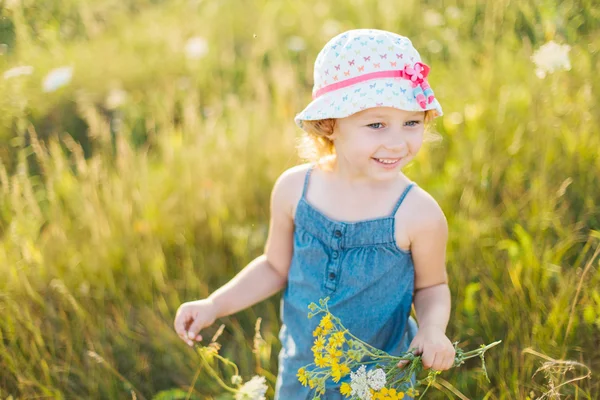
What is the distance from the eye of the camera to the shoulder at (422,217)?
5.26 feet

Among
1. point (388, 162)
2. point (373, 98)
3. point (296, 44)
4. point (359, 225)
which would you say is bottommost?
point (359, 225)

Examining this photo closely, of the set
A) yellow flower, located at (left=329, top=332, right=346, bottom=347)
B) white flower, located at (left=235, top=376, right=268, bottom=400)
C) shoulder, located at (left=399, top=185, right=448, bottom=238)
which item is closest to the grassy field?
white flower, located at (left=235, top=376, right=268, bottom=400)

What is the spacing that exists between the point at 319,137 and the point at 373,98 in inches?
14.3

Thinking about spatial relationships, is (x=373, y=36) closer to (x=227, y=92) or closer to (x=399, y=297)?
(x=399, y=297)

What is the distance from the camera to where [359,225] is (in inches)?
64.6

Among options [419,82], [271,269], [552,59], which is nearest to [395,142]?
[419,82]

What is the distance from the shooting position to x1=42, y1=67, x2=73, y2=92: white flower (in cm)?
349

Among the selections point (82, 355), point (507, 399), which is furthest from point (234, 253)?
point (507, 399)

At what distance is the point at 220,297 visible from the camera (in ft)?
6.02

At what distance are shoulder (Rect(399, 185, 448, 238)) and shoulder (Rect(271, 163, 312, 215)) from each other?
12.7 inches

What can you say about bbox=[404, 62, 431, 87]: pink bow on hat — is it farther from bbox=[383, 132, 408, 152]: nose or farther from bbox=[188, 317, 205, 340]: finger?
bbox=[188, 317, 205, 340]: finger

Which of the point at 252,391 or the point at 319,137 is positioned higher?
the point at 319,137

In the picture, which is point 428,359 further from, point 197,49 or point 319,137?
point 197,49

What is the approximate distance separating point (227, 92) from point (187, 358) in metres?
2.12
